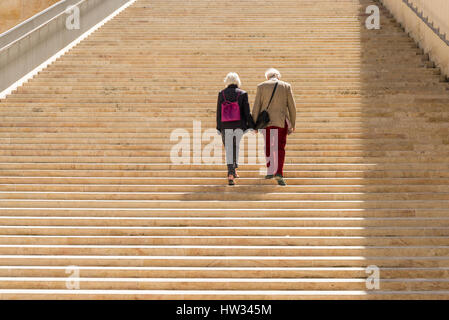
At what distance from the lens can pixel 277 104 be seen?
6402 mm

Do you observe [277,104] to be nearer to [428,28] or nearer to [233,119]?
[233,119]

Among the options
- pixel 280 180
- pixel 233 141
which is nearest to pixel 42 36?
pixel 233 141

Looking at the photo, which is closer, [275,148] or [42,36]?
[275,148]

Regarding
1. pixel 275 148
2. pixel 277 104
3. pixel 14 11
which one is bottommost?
pixel 275 148

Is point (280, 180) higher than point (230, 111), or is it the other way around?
point (230, 111)

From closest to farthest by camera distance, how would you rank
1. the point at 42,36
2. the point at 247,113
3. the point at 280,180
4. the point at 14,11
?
the point at 280,180 < the point at 247,113 < the point at 42,36 < the point at 14,11

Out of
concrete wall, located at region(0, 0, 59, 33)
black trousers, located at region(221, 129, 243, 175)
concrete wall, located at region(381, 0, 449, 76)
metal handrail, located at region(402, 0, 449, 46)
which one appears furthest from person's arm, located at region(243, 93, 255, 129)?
concrete wall, located at region(0, 0, 59, 33)

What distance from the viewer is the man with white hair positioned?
249 inches

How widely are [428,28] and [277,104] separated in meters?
5.53

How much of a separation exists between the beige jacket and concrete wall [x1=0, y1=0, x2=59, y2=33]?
12.7 meters

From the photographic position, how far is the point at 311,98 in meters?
8.76

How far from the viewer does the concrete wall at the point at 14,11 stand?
55.6ft

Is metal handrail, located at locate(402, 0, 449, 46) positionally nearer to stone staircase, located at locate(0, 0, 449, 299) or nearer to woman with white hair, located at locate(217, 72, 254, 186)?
stone staircase, located at locate(0, 0, 449, 299)

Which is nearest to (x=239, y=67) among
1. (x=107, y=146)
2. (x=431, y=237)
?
(x=107, y=146)
